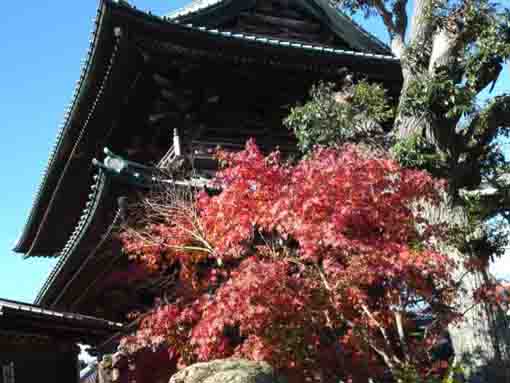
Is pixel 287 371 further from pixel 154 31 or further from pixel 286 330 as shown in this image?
pixel 154 31

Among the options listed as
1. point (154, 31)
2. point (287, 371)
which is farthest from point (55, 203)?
point (287, 371)

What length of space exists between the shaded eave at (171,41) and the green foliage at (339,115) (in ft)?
5.03

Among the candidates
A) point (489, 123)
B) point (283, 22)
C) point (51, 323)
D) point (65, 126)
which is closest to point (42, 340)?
point (51, 323)

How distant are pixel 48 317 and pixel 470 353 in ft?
20.1

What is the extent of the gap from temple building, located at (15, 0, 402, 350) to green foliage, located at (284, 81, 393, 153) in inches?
64.1

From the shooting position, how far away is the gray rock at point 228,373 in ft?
17.4

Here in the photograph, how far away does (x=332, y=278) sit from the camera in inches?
261

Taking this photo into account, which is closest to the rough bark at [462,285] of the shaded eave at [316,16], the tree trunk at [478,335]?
the tree trunk at [478,335]

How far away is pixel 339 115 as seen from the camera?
29.0 feet

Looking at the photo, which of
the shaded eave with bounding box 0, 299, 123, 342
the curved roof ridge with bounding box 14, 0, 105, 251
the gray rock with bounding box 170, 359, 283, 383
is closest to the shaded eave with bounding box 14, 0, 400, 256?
the curved roof ridge with bounding box 14, 0, 105, 251

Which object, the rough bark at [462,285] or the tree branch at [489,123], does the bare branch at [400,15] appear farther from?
the tree branch at [489,123]

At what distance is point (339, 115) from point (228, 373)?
4657 millimetres

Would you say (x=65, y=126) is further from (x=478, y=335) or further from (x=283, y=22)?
(x=478, y=335)

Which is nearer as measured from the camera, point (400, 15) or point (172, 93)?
point (400, 15)
